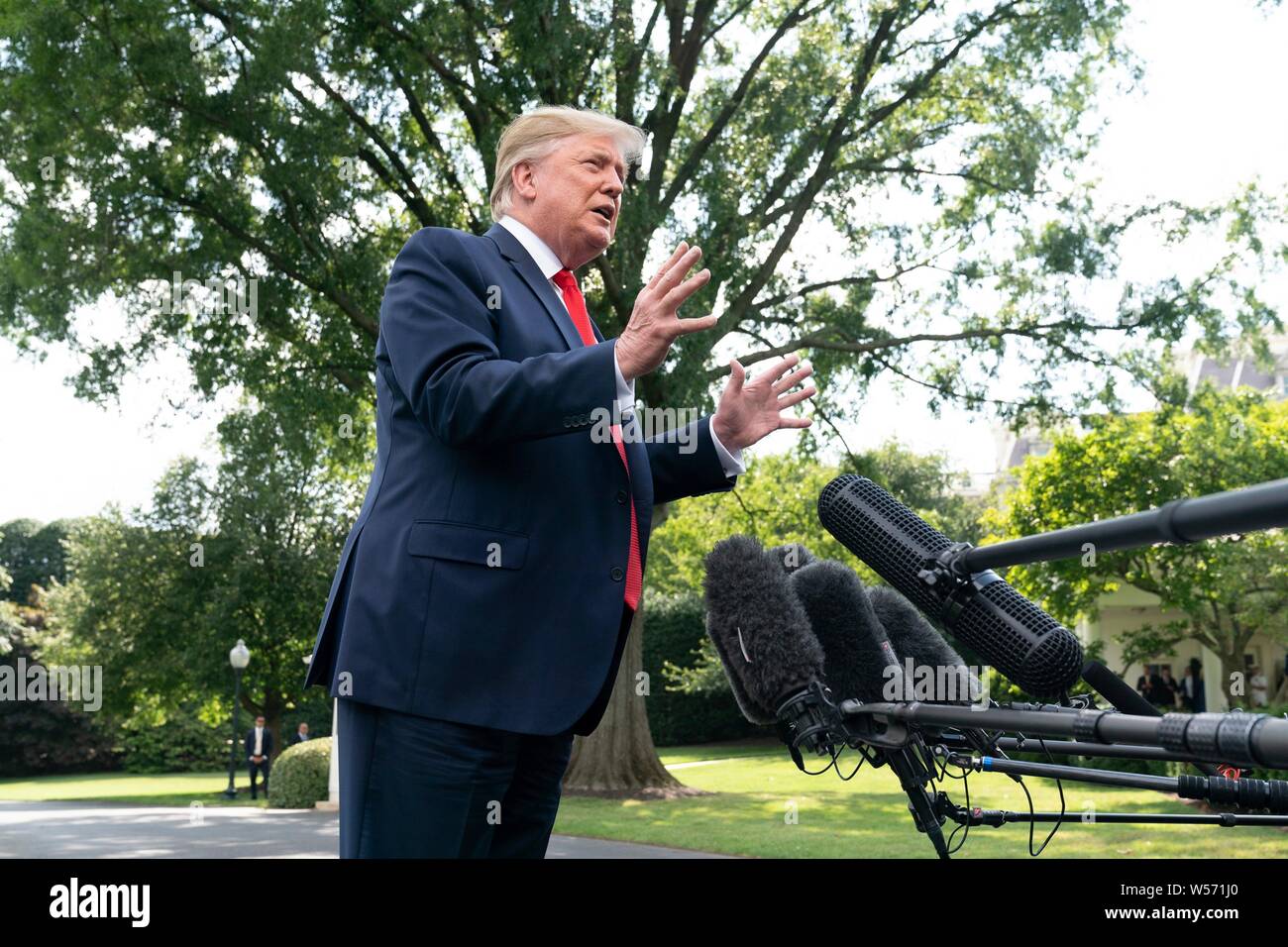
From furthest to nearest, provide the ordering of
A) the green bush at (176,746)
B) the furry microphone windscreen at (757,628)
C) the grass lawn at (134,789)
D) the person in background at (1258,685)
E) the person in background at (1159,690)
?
the green bush at (176,746) → the grass lawn at (134,789) → the person in background at (1258,685) → the person in background at (1159,690) → the furry microphone windscreen at (757,628)

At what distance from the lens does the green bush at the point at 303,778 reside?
2356 cm

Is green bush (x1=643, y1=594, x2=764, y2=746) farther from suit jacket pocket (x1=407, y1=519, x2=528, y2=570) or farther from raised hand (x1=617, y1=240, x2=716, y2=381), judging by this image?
raised hand (x1=617, y1=240, x2=716, y2=381)

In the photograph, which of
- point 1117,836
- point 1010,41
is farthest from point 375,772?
point 1010,41

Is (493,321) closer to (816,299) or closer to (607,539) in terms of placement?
(607,539)

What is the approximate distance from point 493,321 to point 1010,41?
18632 mm

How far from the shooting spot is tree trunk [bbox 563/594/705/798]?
20.8 metres

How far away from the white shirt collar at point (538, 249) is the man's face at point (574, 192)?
1cm

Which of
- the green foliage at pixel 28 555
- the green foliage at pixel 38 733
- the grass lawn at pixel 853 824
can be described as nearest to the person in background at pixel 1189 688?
the grass lawn at pixel 853 824

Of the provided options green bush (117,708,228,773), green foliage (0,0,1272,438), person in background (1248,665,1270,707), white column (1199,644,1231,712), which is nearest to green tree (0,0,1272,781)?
green foliage (0,0,1272,438)

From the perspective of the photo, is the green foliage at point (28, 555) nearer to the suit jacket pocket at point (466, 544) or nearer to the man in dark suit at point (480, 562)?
the man in dark suit at point (480, 562)

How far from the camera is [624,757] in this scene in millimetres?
21156

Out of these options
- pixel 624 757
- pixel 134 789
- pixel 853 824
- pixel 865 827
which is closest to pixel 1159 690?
pixel 624 757

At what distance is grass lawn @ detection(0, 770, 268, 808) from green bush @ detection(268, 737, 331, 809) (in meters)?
2.87

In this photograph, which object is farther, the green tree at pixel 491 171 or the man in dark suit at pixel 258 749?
the man in dark suit at pixel 258 749
